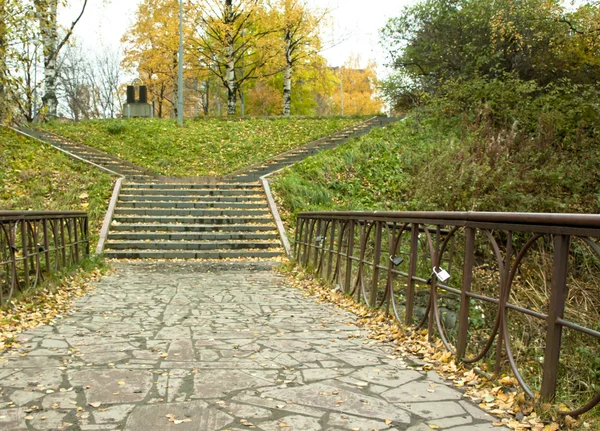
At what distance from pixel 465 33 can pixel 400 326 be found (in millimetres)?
19091

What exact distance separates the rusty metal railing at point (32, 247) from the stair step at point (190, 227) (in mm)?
3263

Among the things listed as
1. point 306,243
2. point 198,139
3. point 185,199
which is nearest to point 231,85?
point 198,139

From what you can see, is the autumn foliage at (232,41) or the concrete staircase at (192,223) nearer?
the concrete staircase at (192,223)

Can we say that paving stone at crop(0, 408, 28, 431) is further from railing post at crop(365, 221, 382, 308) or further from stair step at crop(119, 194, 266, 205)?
stair step at crop(119, 194, 266, 205)

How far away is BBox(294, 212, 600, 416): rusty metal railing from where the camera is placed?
283 centimetres

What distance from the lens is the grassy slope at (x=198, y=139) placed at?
18953mm

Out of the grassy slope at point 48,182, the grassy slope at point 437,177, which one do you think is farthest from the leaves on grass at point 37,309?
the grassy slope at point 437,177

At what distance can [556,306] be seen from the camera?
9.21 ft

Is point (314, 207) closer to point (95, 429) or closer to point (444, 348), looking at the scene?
point (444, 348)

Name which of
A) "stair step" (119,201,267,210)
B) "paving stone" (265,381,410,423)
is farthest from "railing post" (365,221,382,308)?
"stair step" (119,201,267,210)

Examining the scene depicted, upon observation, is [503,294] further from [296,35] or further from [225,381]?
[296,35]

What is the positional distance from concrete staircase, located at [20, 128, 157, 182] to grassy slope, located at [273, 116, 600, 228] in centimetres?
464

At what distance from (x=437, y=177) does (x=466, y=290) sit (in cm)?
1000

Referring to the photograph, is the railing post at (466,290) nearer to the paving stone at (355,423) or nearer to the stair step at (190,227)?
the paving stone at (355,423)
